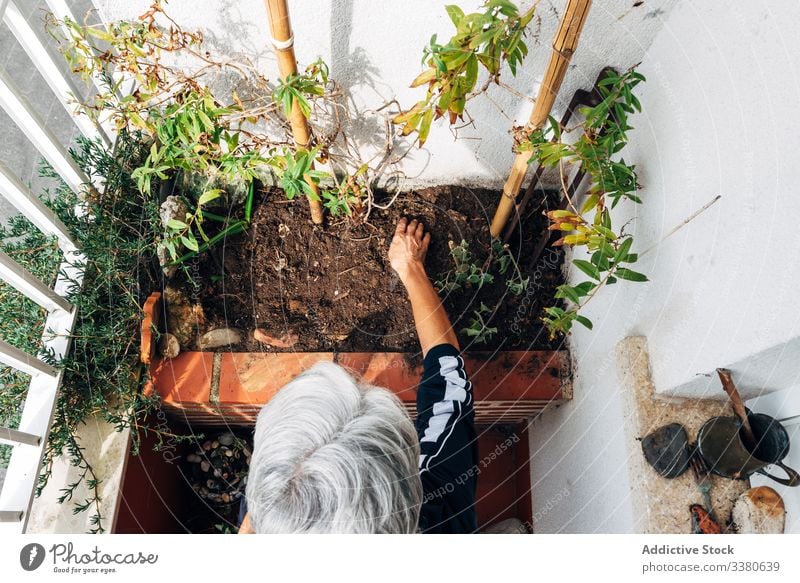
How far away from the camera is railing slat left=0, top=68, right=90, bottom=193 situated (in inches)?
43.7

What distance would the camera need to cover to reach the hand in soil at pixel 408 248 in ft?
5.30

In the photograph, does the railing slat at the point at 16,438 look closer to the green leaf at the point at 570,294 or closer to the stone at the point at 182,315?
the stone at the point at 182,315

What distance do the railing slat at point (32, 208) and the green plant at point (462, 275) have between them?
3.17ft

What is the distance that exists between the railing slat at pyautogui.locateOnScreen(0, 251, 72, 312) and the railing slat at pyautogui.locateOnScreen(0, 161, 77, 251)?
12 centimetres

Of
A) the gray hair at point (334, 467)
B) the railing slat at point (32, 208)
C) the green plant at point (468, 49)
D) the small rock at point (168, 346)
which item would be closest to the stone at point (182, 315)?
the small rock at point (168, 346)

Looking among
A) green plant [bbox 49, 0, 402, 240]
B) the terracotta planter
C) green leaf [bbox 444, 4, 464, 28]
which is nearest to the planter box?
the terracotta planter

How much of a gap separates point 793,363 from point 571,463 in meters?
0.74

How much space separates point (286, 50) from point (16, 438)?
0.98 metres

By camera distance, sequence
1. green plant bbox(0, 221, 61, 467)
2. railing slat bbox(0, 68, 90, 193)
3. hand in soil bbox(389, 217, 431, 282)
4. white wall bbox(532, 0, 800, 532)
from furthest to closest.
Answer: hand in soil bbox(389, 217, 431, 282) → green plant bbox(0, 221, 61, 467) → railing slat bbox(0, 68, 90, 193) → white wall bbox(532, 0, 800, 532)

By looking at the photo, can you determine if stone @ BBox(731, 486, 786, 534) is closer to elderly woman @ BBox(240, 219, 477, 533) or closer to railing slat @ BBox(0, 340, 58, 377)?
elderly woman @ BBox(240, 219, 477, 533)

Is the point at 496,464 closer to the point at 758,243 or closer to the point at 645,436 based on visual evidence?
the point at 645,436

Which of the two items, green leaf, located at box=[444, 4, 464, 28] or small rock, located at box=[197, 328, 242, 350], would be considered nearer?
green leaf, located at box=[444, 4, 464, 28]

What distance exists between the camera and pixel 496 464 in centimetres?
191
